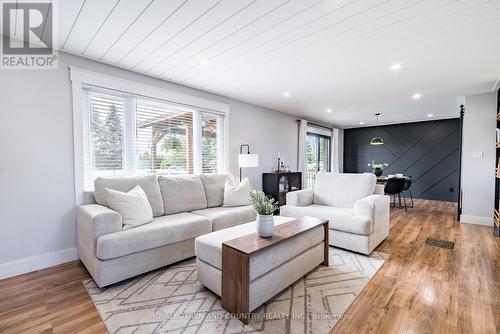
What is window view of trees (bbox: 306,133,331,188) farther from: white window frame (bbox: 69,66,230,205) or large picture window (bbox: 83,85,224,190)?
white window frame (bbox: 69,66,230,205)

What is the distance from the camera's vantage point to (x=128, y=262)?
2.15 m

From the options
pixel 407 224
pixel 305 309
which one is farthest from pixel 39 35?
pixel 407 224

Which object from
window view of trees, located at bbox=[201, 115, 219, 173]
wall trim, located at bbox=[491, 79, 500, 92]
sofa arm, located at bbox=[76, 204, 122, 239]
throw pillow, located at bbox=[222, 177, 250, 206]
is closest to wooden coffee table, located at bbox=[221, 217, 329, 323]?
sofa arm, located at bbox=[76, 204, 122, 239]

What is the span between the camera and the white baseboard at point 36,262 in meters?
2.28

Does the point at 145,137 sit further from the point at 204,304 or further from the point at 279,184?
the point at 279,184

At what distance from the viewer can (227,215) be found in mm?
3033

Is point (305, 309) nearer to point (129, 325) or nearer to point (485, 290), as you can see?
point (129, 325)

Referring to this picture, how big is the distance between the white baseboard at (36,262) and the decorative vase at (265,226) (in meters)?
2.23

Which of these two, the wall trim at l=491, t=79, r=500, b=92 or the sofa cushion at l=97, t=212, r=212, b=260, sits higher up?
the wall trim at l=491, t=79, r=500, b=92

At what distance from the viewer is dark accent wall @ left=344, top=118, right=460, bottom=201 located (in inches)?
253

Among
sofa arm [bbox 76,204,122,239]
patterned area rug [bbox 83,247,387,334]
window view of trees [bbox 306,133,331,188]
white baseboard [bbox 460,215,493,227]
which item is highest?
window view of trees [bbox 306,133,331,188]

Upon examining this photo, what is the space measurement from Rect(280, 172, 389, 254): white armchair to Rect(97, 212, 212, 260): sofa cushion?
1.45m

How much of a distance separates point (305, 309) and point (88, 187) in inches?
106

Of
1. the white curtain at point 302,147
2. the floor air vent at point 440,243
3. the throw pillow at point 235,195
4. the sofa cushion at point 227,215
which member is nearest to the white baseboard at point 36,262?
the sofa cushion at point 227,215
